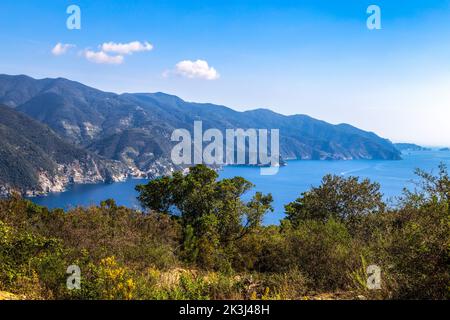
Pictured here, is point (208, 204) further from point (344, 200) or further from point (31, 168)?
point (31, 168)

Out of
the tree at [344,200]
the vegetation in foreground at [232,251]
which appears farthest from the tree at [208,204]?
the tree at [344,200]

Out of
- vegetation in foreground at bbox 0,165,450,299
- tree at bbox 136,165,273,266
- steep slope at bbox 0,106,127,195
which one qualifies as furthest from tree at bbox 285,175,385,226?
steep slope at bbox 0,106,127,195

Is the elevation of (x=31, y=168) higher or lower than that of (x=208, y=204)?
lower

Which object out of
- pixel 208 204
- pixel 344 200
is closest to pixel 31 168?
pixel 208 204

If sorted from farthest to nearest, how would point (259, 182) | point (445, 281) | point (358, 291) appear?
point (259, 182) < point (358, 291) < point (445, 281)
